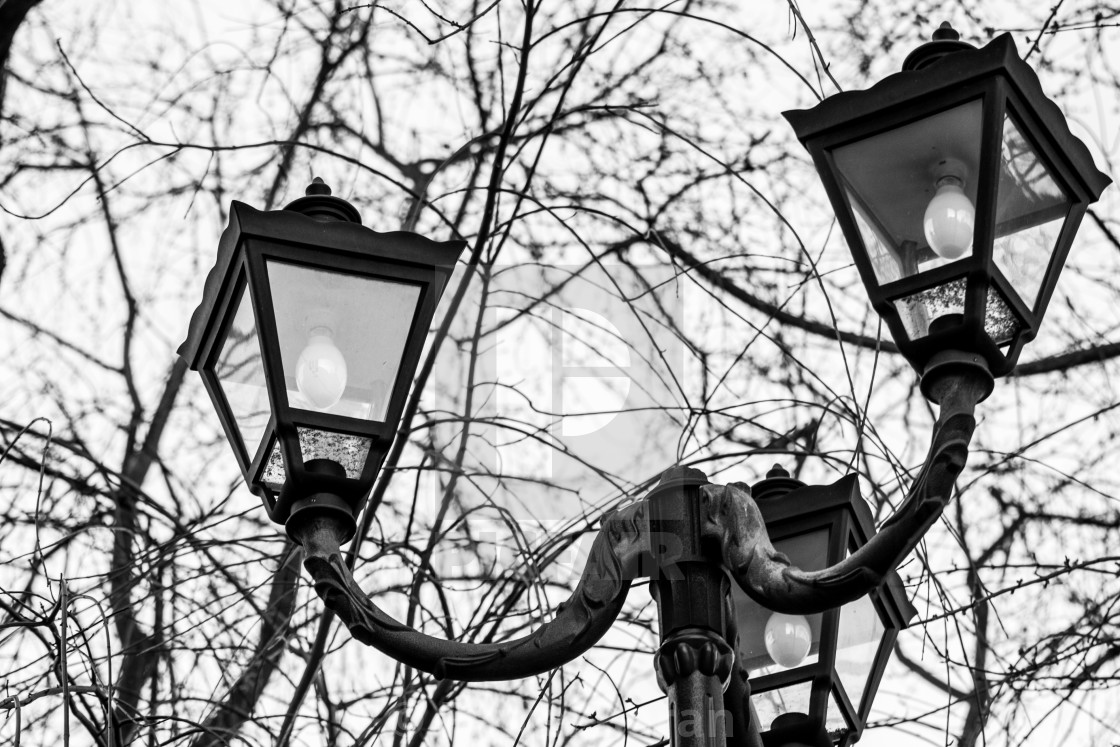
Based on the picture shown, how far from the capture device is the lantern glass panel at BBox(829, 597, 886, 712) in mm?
2922

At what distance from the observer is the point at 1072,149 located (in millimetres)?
2357

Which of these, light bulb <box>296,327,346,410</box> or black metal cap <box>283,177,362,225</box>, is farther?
black metal cap <box>283,177,362,225</box>

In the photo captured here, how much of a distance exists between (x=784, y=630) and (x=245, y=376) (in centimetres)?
103

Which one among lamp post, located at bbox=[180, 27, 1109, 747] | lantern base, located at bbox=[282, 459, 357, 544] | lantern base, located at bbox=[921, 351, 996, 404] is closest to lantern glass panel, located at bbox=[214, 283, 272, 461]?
lamp post, located at bbox=[180, 27, 1109, 747]

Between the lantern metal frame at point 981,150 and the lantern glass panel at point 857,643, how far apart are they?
83 cm

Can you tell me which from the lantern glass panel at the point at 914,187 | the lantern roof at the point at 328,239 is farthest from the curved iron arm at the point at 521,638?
the lantern glass panel at the point at 914,187

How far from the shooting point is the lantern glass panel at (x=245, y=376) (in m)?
2.43

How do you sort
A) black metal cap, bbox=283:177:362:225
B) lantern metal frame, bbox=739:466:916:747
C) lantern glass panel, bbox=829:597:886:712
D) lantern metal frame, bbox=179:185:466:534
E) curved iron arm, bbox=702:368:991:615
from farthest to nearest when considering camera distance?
1. lantern glass panel, bbox=829:597:886:712
2. lantern metal frame, bbox=739:466:916:747
3. black metal cap, bbox=283:177:362:225
4. lantern metal frame, bbox=179:185:466:534
5. curved iron arm, bbox=702:368:991:615

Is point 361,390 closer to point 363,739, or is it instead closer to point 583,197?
point 363,739

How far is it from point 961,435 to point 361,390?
2.89ft

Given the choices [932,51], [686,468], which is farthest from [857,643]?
[932,51]

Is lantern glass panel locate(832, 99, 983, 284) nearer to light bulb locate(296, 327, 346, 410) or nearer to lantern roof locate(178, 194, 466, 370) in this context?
lantern roof locate(178, 194, 466, 370)

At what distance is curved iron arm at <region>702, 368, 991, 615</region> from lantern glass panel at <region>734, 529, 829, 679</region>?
1.73ft

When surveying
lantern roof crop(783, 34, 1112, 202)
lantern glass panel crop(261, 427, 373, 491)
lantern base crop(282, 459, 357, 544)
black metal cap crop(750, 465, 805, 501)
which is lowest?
lantern base crop(282, 459, 357, 544)
